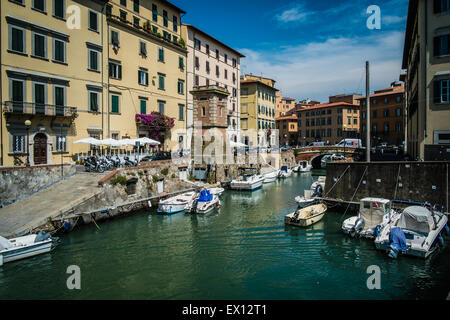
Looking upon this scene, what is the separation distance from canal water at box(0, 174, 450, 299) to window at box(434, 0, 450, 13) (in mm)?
19513

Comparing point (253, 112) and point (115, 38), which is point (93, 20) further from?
point (253, 112)

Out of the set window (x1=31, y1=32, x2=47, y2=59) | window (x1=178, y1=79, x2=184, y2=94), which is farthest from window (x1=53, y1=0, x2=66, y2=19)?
window (x1=178, y1=79, x2=184, y2=94)

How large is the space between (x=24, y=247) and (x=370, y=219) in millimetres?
17895

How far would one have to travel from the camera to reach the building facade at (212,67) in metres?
39.9

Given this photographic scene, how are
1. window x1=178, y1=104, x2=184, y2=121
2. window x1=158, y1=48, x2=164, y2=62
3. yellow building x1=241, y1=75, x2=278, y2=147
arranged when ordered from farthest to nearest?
yellow building x1=241, y1=75, x2=278, y2=147 → window x1=178, y1=104, x2=184, y2=121 → window x1=158, y1=48, x2=164, y2=62

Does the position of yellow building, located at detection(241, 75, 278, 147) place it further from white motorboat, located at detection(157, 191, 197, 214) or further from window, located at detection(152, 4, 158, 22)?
white motorboat, located at detection(157, 191, 197, 214)

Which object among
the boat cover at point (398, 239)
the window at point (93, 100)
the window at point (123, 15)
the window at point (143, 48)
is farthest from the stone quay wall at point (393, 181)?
the window at point (123, 15)

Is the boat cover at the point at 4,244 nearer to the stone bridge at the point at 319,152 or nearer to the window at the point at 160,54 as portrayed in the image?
the window at the point at 160,54

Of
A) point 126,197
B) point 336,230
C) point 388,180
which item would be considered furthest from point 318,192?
point 126,197

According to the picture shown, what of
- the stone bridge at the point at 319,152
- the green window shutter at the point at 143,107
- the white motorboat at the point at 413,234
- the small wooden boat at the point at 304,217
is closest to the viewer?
the white motorboat at the point at 413,234

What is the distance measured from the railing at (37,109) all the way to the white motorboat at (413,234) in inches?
961

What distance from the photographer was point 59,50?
81.8 feet

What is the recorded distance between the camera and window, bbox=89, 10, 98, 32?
2741 cm
